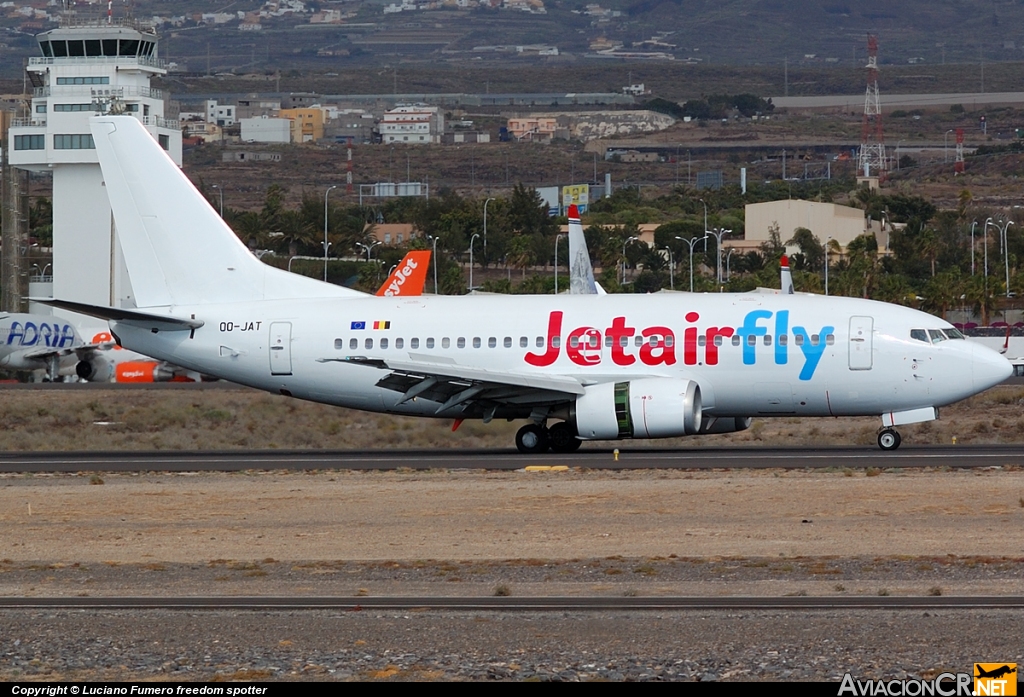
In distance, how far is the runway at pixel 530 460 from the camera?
97.7 ft

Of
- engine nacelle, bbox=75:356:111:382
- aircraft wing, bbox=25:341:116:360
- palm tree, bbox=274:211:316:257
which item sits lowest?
engine nacelle, bbox=75:356:111:382

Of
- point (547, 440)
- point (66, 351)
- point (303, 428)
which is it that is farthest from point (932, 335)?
point (66, 351)

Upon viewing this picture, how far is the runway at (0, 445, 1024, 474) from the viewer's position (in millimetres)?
29781

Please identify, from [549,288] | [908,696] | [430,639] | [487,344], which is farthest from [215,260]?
[549,288]

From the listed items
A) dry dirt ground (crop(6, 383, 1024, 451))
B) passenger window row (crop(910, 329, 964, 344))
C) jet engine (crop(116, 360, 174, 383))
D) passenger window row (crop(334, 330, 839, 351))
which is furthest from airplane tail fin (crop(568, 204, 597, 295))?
jet engine (crop(116, 360, 174, 383))

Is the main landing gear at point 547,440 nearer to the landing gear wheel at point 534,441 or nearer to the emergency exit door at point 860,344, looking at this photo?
the landing gear wheel at point 534,441

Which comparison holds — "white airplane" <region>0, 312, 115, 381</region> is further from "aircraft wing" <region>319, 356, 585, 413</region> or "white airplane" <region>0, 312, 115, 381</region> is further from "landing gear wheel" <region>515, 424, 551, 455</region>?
"landing gear wheel" <region>515, 424, 551, 455</region>

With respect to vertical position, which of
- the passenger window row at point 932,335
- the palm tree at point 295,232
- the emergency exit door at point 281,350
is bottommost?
the emergency exit door at point 281,350

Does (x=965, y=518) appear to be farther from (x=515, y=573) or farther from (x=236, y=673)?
(x=236, y=673)

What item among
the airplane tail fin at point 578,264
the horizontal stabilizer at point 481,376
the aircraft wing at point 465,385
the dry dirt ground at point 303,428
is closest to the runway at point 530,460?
the aircraft wing at point 465,385

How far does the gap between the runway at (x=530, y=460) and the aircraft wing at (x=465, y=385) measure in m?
1.21

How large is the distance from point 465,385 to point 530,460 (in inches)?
93.1

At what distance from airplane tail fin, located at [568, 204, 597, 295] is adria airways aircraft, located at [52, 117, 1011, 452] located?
7.80 metres

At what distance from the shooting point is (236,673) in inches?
495
